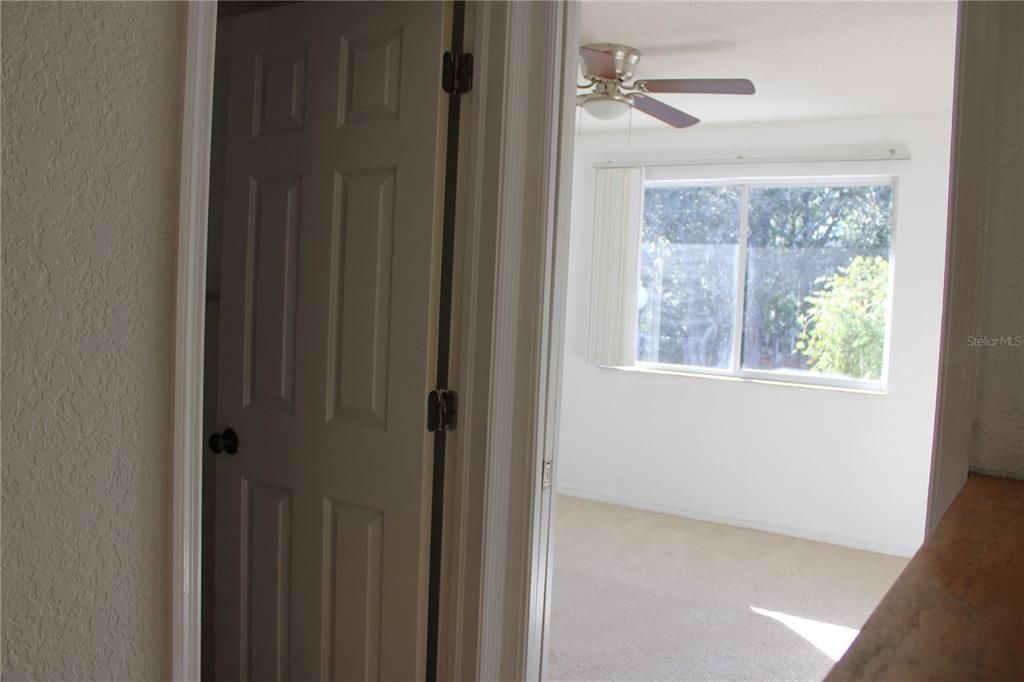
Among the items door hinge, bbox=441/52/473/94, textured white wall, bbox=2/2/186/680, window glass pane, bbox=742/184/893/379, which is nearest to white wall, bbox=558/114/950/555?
window glass pane, bbox=742/184/893/379

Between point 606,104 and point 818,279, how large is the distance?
2243mm

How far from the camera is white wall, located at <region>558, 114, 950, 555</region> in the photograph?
163 inches

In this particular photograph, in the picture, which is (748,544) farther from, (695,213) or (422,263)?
(422,263)

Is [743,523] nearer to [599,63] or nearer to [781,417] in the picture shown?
[781,417]

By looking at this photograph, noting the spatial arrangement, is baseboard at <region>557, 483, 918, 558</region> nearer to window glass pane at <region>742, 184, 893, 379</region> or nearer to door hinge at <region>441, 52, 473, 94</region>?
window glass pane at <region>742, 184, 893, 379</region>

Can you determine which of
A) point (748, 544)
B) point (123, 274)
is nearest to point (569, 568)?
point (748, 544)

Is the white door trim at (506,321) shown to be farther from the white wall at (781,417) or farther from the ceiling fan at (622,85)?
the white wall at (781,417)

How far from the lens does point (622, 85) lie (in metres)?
2.96

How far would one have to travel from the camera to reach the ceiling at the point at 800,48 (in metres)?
2.71

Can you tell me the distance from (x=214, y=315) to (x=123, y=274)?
47.3 inches

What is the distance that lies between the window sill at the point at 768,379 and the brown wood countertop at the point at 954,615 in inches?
153

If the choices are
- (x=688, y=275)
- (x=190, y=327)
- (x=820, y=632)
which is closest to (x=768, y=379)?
(x=688, y=275)

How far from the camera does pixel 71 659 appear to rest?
100 cm

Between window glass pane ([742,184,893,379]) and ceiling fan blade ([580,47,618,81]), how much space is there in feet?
7.30
